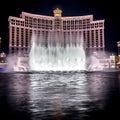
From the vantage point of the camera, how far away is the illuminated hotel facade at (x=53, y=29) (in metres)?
114

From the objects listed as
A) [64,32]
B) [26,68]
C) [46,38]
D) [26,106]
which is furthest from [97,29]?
[26,106]

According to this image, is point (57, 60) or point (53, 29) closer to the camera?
point (57, 60)

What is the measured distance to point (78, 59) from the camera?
262 ft

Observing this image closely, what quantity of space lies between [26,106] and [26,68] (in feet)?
221

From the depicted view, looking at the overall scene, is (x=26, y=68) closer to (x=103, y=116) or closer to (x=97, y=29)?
(x=97, y=29)

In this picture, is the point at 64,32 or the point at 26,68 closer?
the point at 26,68

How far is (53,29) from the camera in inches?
4924

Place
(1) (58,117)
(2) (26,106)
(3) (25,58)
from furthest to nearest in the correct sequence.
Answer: (3) (25,58)
(2) (26,106)
(1) (58,117)

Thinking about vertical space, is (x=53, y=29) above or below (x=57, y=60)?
above

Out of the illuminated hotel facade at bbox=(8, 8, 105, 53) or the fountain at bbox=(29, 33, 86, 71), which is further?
the illuminated hotel facade at bbox=(8, 8, 105, 53)

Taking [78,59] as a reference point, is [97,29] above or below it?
above

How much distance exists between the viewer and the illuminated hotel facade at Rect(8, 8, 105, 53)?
375 ft

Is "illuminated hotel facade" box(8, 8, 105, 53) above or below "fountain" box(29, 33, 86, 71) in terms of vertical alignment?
above

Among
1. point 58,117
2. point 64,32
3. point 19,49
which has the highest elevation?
Result: point 64,32
